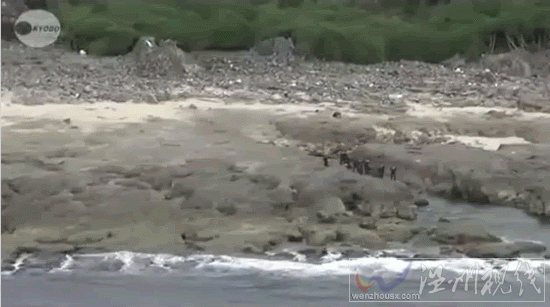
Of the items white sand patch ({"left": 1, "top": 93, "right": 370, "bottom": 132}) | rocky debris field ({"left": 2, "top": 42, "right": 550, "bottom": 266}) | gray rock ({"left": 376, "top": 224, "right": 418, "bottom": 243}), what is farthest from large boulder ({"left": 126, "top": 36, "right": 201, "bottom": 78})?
gray rock ({"left": 376, "top": 224, "right": 418, "bottom": 243})

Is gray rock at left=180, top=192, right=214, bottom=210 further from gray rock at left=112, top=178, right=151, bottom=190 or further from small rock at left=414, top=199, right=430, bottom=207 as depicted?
small rock at left=414, top=199, right=430, bottom=207

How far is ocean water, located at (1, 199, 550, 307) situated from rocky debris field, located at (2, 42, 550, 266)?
0.06 metres

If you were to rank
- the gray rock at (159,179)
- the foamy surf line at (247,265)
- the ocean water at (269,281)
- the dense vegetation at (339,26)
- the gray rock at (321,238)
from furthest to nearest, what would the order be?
the dense vegetation at (339,26), the gray rock at (159,179), the gray rock at (321,238), the foamy surf line at (247,265), the ocean water at (269,281)

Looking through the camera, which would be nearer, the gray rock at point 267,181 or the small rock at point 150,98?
the gray rock at point 267,181

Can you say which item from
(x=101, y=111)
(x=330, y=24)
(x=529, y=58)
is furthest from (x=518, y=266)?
(x=101, y=111)

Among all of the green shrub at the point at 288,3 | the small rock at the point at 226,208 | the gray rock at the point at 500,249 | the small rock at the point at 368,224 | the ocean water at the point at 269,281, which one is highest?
the green shrub at the point at 288,3

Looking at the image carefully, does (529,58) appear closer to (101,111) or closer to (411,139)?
(411,139)

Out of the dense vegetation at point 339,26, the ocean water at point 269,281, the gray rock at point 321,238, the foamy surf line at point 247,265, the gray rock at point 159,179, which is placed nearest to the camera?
the ocean water at point 269,281

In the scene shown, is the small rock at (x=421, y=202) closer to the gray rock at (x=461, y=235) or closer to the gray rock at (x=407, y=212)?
the gray rock at (x=407, y=212)

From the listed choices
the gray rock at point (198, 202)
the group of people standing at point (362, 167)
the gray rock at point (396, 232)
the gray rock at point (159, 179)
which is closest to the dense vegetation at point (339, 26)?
the group of people standing at point (362, 167)

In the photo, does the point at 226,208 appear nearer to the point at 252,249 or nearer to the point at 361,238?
the point at 252,249

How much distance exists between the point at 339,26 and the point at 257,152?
657 mm

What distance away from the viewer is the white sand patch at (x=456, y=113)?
344 cm

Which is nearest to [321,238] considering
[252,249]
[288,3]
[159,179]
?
[252,249]
